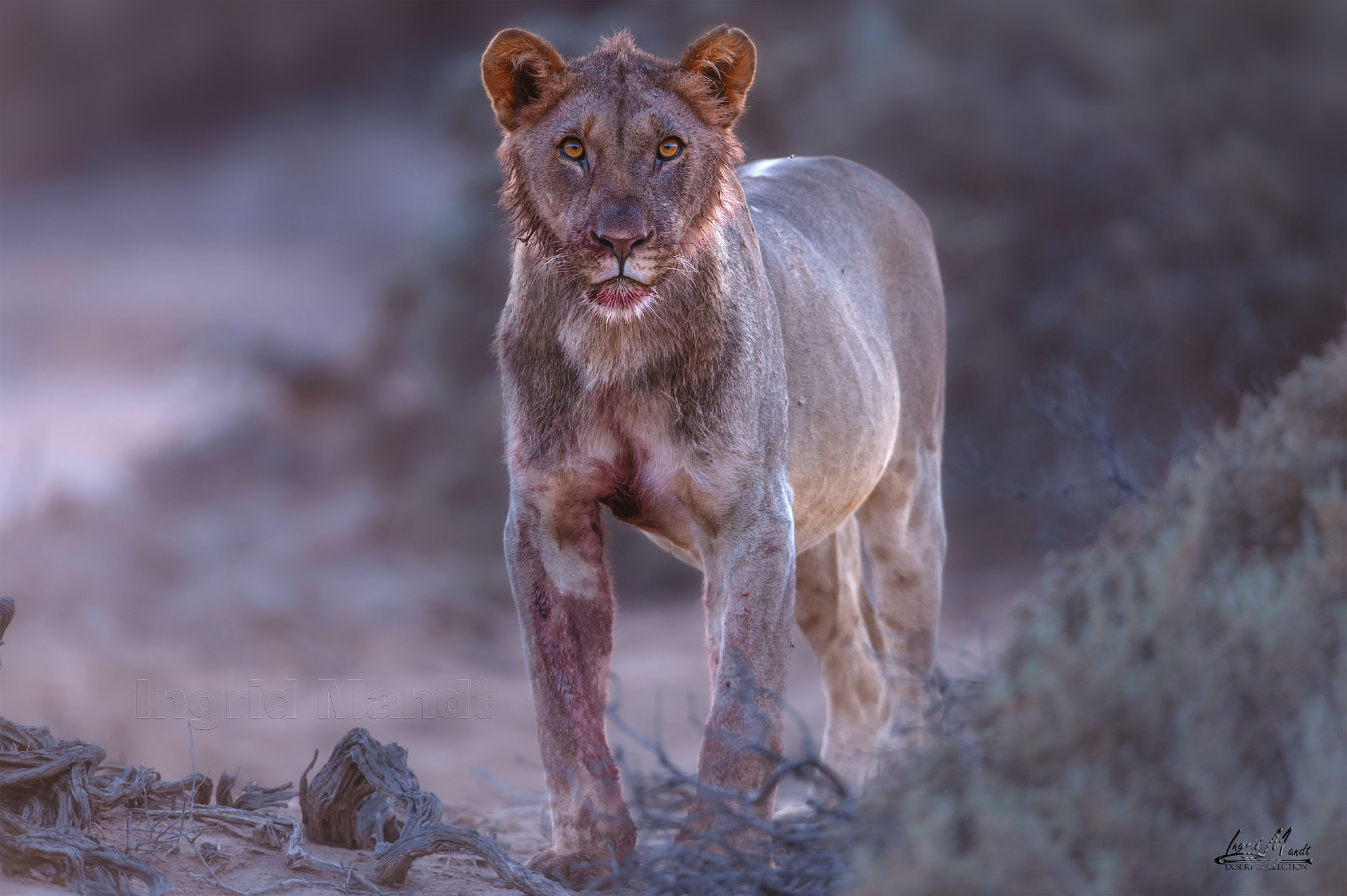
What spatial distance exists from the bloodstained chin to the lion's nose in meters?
0.08

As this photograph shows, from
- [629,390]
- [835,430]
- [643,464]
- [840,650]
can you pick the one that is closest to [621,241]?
[629,390]

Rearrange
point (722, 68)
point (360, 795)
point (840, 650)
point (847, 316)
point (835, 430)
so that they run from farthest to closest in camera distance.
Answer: point (840, 650), point (847, 316), point (835, 430), point (360, 795), point (722, 68)

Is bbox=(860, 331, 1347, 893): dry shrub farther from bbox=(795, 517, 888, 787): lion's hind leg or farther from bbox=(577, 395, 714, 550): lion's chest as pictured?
bbox=(795, 517, 888, 787): lion's hind leg

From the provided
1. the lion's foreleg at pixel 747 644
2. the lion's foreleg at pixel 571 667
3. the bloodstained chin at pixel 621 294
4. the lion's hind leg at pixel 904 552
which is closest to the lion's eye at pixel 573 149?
the bloodstained chin at pixel 621 294

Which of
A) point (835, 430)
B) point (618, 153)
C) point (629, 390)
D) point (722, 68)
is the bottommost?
point (629, 390)

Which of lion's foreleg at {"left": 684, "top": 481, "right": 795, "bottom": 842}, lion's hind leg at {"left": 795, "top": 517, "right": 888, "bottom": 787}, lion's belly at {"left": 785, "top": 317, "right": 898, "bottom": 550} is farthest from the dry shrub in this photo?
lion's hind leg at {"left": 795, "top": 517, "right": 888, "bottom": 787}

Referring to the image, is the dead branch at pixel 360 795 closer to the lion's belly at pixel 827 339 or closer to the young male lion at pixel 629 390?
the young male lion at pixel 629 390

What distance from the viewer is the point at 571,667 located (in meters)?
3.85

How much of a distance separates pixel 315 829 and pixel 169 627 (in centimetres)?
762

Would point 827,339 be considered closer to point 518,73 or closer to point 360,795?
point 518,73

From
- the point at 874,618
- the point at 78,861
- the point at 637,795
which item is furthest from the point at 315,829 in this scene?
the point at 874,618

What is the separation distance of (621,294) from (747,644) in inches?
39.5

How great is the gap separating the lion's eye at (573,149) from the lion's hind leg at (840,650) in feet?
7.38

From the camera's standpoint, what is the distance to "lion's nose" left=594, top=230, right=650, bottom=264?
3461mm
